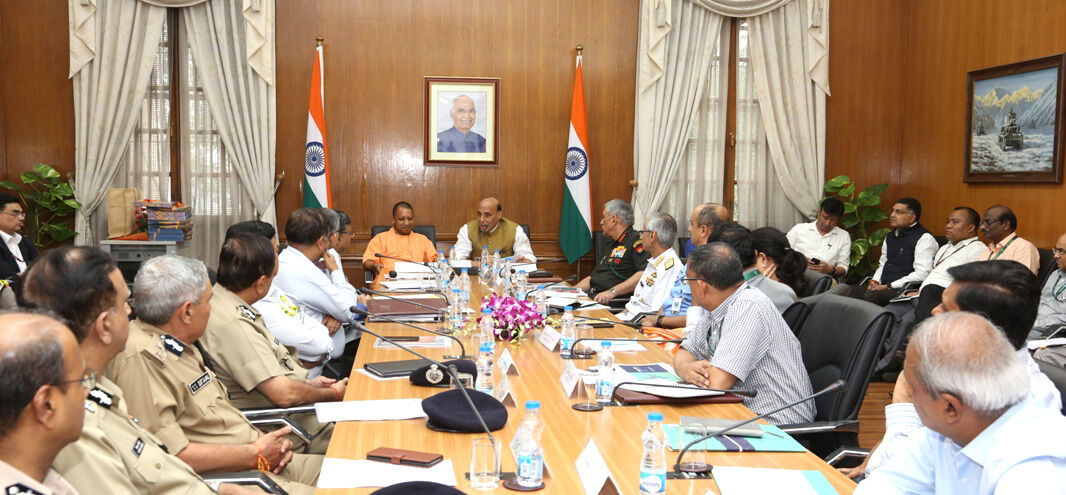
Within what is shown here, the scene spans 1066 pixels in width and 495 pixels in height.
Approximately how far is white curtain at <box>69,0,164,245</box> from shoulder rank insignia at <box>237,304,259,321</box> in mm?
5074

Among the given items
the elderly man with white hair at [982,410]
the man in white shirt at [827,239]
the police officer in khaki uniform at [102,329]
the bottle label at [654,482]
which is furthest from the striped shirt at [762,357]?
the man in white shirt at [827,239]

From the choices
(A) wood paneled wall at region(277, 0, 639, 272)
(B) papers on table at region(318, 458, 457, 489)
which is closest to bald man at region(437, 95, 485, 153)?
(A) wood paneled wall at region(277, 0, 639, 272)

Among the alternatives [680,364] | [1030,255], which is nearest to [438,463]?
[680,364]

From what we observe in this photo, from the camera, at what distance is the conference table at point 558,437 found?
1969 millimetres

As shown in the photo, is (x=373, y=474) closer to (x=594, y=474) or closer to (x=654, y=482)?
(x=594, y=474)

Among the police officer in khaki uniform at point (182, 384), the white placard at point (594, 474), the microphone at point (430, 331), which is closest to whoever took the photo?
the white placard at point (594, 474)

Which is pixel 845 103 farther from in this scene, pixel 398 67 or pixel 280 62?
pixel 280 62

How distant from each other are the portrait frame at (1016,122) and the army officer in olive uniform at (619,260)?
3104mm

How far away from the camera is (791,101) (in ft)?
25.8

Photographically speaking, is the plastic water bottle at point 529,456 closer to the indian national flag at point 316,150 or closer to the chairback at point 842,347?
the chairback at point 842,347

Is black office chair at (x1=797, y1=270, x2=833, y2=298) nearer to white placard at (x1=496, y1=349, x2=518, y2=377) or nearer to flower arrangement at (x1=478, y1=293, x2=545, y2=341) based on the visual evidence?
flower arrangement at (x1=478, y1=293, x2=545, y2=341)

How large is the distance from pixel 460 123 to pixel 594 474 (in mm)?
6109

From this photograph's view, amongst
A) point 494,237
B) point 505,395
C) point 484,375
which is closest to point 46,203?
point 494,237

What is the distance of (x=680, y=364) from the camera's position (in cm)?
299
